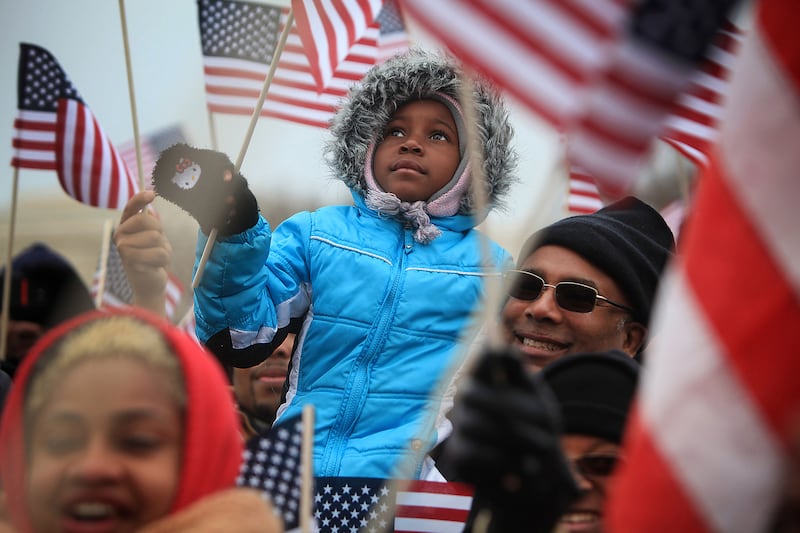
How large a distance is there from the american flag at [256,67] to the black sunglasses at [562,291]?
7.19ft

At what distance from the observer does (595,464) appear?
A: 9.32 ft

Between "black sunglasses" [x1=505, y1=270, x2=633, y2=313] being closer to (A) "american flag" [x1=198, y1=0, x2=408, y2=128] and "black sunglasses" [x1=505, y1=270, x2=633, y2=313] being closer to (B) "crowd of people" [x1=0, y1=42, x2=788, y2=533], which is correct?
(B) "crowd of people" [x1=0, y1=42, x2=788, y2=533]

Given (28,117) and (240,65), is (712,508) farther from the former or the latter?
(28,117)

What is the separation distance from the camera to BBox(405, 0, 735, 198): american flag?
2.16 metres

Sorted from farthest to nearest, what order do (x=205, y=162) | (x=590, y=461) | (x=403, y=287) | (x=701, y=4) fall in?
1. (x=403, y=287)
2. (x=205, y=162)
3. (x=590, y=461)
4. (x=701, y=4)

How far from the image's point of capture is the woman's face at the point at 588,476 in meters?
2.76

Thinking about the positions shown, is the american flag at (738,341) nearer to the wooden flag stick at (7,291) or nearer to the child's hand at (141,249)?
the child's hand at (141,249)

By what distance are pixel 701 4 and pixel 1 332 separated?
15.8 feet

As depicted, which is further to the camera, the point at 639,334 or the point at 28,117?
the point at 28,117

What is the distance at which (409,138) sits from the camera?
4.48 m

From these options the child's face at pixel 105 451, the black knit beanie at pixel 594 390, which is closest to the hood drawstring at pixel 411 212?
the black knit beanie at pixel 594 390

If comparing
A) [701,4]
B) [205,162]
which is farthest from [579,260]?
[701,4]

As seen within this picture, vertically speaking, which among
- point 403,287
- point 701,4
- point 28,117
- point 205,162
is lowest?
point 28,117

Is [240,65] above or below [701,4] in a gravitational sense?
below
